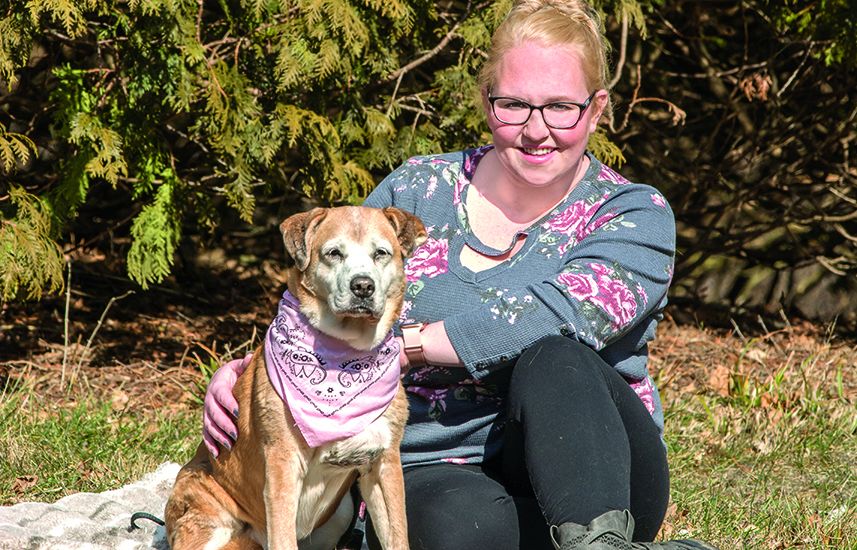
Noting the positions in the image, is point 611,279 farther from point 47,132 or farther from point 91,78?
point 47,132

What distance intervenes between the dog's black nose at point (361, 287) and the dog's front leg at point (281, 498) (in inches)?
18.8

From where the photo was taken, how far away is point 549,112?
10.8 ft

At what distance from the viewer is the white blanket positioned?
11.3 ft

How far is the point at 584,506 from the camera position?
2697mm

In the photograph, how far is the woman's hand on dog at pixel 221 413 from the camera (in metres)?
3.19

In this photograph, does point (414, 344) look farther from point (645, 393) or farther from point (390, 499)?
point (645, 393)

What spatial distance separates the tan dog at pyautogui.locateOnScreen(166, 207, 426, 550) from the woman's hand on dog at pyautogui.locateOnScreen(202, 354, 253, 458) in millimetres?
40

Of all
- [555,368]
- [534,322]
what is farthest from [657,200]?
[555,368]

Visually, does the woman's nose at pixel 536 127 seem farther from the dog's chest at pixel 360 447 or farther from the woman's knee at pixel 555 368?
the dog's chest at pixel 360 447

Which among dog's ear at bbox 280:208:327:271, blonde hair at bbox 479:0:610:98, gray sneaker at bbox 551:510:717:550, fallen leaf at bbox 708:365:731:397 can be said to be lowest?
fallen leaf at bbox 708:365:731:397

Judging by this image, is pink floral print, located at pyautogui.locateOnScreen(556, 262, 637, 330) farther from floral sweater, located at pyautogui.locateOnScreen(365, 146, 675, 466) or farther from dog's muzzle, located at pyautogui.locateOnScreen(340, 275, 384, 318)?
dog's muzzle, located at pyautogui.locateOnScreen(340, 275, 384, 318)

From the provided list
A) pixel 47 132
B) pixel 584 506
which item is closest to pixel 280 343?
pixel 584 506

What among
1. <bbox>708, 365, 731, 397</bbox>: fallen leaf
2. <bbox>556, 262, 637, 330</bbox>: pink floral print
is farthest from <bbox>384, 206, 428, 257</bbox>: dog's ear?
<bbox>708, 365, 731, 397</bbox>: fallen leaf

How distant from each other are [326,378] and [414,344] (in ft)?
0.94
